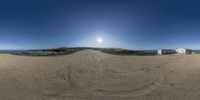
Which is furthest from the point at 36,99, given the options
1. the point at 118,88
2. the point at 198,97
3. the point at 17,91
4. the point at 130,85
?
the point at 198,97

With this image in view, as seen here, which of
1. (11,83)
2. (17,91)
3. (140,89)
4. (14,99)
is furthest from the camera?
(11,83)

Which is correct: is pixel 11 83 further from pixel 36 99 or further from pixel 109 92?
pixel 109 92

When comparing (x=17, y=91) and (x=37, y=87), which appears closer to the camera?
(x=17, y=91)

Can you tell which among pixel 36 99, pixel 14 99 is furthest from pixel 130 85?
pixel 14 99

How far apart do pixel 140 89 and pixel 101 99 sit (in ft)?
5.41

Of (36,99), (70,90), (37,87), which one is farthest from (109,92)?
(37,87)

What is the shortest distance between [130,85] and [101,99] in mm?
1799

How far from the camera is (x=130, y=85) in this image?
5395 millimetres

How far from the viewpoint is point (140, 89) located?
488 centimetres

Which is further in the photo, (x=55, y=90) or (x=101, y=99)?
(x=55, y=90)

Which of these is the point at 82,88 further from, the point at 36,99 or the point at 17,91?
the point at 17,91

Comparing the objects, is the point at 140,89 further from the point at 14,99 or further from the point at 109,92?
the point at 14,99

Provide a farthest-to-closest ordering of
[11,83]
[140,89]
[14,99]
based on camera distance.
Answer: [11,83], [140,89], [14,99]

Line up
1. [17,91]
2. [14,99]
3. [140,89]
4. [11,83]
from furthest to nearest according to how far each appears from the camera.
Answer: [11,83] < [140,89] < [17,91] < [14,99]
